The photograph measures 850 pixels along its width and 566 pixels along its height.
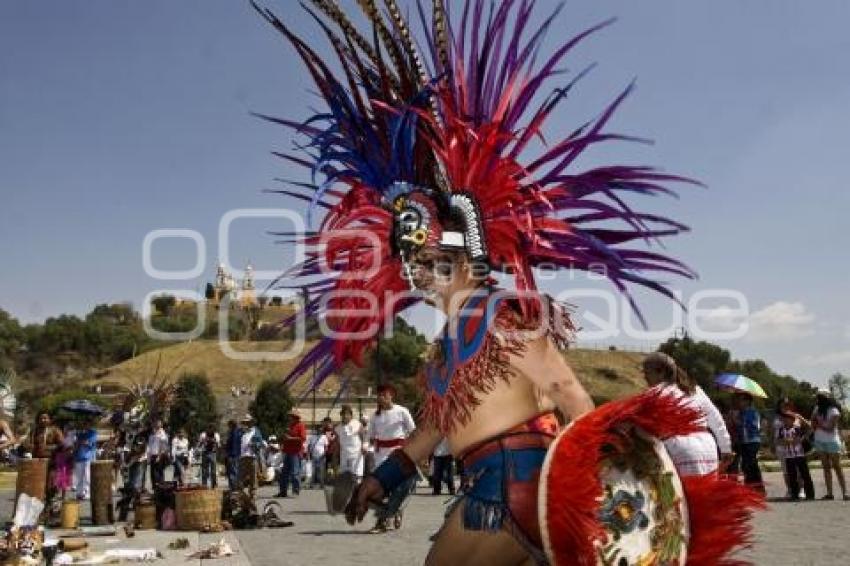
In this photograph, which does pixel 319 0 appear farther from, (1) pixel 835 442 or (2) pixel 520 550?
(1) pixel 835 442

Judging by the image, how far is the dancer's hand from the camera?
3475mm

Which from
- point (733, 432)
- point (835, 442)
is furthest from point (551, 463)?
point (835, 442)

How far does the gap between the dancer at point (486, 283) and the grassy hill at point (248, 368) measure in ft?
333

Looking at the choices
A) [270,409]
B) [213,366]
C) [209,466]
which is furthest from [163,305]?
[209,466]

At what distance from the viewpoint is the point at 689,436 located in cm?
424

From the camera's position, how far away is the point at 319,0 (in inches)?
154

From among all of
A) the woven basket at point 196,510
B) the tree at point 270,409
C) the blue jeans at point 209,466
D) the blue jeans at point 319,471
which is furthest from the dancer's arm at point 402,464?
the tree at point 270,409

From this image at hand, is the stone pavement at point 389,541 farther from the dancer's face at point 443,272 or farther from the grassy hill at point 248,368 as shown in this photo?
the grassy hill at point 248,368

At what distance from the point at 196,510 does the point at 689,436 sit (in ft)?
25.9

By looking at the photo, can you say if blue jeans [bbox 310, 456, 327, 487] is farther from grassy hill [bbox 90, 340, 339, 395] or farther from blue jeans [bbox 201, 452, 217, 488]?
grassy hill [bbox 90, 340, 339, 395]

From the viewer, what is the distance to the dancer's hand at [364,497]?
3.47 meters

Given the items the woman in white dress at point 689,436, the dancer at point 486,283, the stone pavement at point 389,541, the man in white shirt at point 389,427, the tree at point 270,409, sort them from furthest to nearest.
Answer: the tree at point 270,409 < the man in white shirt at point 389,427 < the stone pavement at point 389,541 < the woman in white dress at point 689,436 < the dancer at point 486,283

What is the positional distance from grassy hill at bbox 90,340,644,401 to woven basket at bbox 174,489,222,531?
9515 cm

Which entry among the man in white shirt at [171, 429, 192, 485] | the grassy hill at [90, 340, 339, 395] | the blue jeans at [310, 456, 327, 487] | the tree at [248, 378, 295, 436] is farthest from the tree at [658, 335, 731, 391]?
the man in white shirt at [171, 429, 192, 485]
